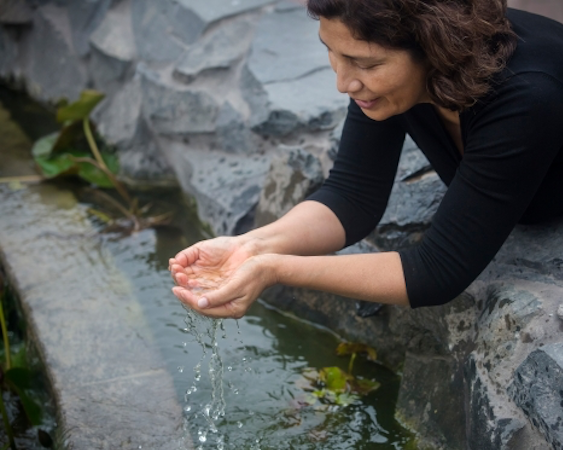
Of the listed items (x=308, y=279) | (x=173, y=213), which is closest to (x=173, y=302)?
(x=173, y=213)

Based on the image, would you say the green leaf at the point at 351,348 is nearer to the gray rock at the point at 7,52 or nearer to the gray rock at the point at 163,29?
the gray rock at the point at 163,29

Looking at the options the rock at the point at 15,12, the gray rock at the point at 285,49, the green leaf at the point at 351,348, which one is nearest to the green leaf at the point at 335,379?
the green leaf at the point at 351,348

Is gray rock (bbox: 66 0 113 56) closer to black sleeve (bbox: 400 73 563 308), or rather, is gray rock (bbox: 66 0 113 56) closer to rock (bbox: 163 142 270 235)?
rock (bbox: 163 142 270 235)

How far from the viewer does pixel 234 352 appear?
7.92ft

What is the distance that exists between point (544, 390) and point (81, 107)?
286 cm

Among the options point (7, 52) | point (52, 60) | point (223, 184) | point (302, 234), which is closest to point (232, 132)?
point (223, 184)

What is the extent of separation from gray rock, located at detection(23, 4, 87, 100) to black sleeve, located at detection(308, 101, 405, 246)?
2.85 meters

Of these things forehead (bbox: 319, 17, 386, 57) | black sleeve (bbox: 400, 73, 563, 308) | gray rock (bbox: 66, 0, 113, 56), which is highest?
forehead (bbox: 319, 17, 386, 57)

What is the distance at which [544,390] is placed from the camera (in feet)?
5.04

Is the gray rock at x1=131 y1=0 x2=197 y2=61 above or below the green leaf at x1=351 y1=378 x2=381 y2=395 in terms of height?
above

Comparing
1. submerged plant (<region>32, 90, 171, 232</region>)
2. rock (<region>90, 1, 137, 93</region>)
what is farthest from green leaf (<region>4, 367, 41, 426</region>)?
rock (<region>90, 1, 137, 93</region>)

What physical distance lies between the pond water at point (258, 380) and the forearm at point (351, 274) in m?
0.32

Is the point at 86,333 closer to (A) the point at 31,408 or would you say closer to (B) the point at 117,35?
(A) the point at 31,408

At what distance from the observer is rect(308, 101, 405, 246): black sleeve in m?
1.96
